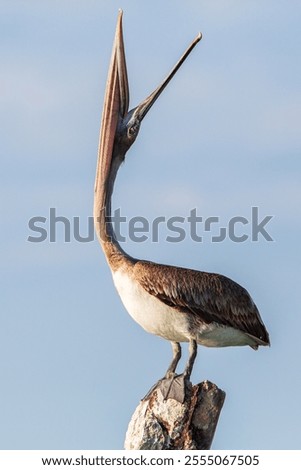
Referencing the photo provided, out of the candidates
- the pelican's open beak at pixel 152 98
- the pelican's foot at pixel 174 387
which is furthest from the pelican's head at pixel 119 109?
the pelican's foot at pixel 174 387

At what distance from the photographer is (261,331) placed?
618 inches

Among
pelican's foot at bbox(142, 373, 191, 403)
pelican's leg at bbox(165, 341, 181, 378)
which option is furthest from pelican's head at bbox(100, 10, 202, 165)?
pelican's foot at bbox(142, 373, 191, 403)

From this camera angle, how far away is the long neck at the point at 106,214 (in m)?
15.5

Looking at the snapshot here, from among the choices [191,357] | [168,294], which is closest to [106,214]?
[168,294]

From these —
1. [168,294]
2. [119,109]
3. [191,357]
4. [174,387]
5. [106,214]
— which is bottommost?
[174,387]

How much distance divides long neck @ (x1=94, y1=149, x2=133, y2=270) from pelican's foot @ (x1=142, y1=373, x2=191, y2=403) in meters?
1.60

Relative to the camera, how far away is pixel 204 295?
50.1 ft

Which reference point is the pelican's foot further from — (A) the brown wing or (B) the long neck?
(B) the long neck

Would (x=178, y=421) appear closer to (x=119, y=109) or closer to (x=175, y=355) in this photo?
(x=175, y=355)

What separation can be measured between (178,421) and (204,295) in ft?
5.67

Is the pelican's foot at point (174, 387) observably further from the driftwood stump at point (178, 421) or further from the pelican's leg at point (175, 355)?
the pelican's leg at point (175, 355)

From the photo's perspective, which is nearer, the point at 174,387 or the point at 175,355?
the point at 174,387

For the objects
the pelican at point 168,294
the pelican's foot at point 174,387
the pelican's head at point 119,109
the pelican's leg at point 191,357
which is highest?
the pelican's head at point 119,109
